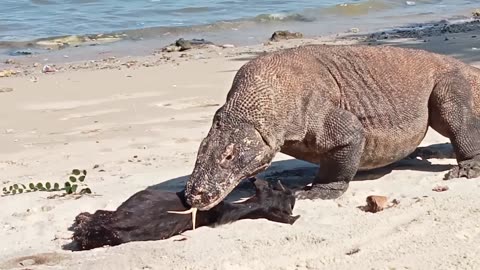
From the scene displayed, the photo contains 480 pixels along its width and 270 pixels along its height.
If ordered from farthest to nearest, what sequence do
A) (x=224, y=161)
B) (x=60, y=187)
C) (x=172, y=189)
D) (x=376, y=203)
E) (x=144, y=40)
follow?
(x=144, y=40)
(x=60, y=187)
(x=172, y=189)
(x=376, y=203)
(x=224, y=161)

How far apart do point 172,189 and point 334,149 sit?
1338 mm

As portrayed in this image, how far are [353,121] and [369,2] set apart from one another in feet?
73.6

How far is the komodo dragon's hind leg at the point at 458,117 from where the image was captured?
Answer: 677 cm

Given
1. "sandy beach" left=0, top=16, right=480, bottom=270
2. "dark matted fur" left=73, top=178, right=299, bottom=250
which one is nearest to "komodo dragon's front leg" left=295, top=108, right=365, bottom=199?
"sandy beach" left=0, top=16, right=480, bottom=270

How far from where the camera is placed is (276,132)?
585 cm

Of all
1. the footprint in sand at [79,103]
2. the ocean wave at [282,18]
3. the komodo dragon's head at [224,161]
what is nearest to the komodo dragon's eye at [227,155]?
the komodo dragon's head at [224,161]

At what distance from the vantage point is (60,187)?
7.32m

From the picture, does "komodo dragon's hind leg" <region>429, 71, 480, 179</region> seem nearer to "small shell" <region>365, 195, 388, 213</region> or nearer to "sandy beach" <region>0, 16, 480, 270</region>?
"sandy beach" <region>0, 16, 480, 270</region>

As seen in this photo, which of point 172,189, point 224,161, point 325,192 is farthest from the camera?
point 172,189

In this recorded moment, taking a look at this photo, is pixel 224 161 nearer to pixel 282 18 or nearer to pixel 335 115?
pixel 335 115

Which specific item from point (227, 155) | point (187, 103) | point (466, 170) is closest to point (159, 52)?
point (187, 103)

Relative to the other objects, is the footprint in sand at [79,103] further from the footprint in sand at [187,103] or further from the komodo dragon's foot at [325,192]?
the komodo dragon's foot at [325,192]

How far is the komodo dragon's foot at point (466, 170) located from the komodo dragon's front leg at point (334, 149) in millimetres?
806

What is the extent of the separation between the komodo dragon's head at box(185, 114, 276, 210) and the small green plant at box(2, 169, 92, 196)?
1620 mm
